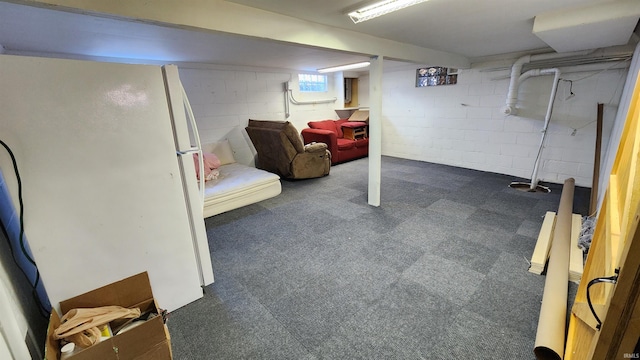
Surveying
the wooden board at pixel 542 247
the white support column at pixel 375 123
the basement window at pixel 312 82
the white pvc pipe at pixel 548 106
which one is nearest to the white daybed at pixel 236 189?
the white support column at pixel 375 123

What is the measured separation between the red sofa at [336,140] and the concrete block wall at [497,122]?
0.75 metres

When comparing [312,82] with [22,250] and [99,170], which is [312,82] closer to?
[99,170]

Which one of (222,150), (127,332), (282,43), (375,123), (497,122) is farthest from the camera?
(222,150)

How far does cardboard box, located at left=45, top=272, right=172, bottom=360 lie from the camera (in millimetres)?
1166

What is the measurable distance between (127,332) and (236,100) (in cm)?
437

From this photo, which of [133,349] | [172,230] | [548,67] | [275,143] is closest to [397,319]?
[133,349]

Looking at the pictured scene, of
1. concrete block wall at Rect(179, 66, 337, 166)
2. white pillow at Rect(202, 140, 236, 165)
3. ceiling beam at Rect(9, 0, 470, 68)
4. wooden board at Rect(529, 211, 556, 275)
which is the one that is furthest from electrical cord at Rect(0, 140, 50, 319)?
concrete block wall at Rect(179, 66, 337, 166)

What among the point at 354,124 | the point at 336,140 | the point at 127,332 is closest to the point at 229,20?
the point at 127,332

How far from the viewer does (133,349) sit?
1.23 meters

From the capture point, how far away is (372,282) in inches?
78.9

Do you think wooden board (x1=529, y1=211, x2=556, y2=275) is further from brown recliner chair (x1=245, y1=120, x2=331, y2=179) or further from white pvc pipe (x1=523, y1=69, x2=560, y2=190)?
brown recliner chair (x1=245, y1=120, x2=331, y2=179)

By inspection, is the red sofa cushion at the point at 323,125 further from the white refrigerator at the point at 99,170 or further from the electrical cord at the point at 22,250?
the electrical cord at the point at 22,250

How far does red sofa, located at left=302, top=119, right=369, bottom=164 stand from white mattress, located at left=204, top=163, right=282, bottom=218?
1.81m

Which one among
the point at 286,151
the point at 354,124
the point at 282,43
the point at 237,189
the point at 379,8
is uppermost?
the point at 379,8
